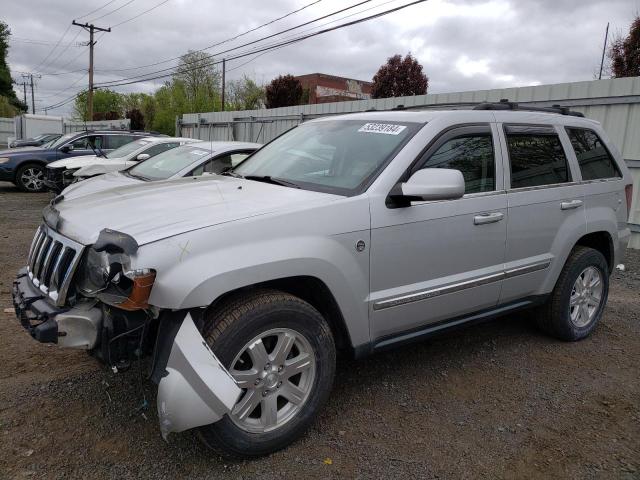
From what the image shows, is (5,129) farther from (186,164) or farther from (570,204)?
(570,204)

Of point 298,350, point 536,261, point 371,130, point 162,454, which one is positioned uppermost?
point 371,130

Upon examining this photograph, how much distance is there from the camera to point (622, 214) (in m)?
4.58

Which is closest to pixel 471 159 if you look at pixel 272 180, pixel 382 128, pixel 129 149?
pixel 382 128

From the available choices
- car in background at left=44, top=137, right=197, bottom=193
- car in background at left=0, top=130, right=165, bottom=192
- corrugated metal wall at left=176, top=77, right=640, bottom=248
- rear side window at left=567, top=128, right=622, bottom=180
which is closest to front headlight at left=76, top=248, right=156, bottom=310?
rear side window at left=567, top=128, right=622, bottom=180

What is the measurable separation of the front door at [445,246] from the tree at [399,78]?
2183cm

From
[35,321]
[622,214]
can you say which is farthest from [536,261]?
[35,321]

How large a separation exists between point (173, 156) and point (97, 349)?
5.58m

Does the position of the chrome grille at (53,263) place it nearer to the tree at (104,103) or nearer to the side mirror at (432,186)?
the side mirror at (432,186)

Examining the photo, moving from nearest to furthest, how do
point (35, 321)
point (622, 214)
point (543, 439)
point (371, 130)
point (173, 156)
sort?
point (35, 321)
point (543, 439)
point (371, 130)
point (622, 214)
point (173, 156)

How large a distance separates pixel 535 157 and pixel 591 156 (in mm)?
822

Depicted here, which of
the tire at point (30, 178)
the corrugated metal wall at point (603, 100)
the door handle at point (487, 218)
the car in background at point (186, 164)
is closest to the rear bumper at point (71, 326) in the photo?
the door handle at point (487, 218)

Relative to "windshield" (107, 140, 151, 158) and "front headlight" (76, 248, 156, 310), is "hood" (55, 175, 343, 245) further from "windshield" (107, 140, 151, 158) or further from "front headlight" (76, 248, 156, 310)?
"windshield" (107, 140, 151, 158)

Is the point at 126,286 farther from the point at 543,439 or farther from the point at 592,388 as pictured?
the point at 592,388

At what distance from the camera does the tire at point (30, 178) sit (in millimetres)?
13281
